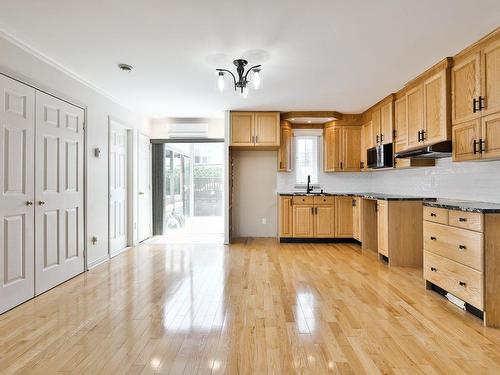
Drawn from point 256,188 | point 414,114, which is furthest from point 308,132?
point 414,114

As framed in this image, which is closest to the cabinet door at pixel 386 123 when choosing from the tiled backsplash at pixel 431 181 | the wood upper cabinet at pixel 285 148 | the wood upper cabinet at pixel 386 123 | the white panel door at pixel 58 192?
the wood upper cabinet at pixel 386 123

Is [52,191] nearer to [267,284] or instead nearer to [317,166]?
[267,284]

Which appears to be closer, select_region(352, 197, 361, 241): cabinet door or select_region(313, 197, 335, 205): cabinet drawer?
select_region(352, 197, 361, 241): cabinet door

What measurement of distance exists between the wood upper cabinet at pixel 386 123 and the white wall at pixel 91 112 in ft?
13.7

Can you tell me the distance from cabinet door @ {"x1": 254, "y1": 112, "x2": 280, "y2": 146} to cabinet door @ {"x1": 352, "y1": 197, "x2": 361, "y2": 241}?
1714 mm

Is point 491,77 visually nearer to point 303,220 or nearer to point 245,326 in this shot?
point 245,326

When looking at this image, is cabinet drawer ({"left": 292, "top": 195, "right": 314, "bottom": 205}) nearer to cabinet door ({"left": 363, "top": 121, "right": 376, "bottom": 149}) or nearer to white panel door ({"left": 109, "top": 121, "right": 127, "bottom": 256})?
cabinet door ({"left": 363, "top": 121, "right": 376, "bottom": 149})

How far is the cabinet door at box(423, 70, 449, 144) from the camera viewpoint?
3363 mm

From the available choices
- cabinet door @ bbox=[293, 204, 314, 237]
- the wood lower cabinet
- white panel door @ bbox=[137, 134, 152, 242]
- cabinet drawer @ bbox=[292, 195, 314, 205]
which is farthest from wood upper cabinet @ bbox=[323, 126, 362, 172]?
white panel door @ bbox=[137, 134, 152, 242]

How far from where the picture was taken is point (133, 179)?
5465mm

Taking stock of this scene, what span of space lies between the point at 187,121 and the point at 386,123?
3.69 m

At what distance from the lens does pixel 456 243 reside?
8.98ft

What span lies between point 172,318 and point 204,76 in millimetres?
2773

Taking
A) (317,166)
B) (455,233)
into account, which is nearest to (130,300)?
(455,233)
